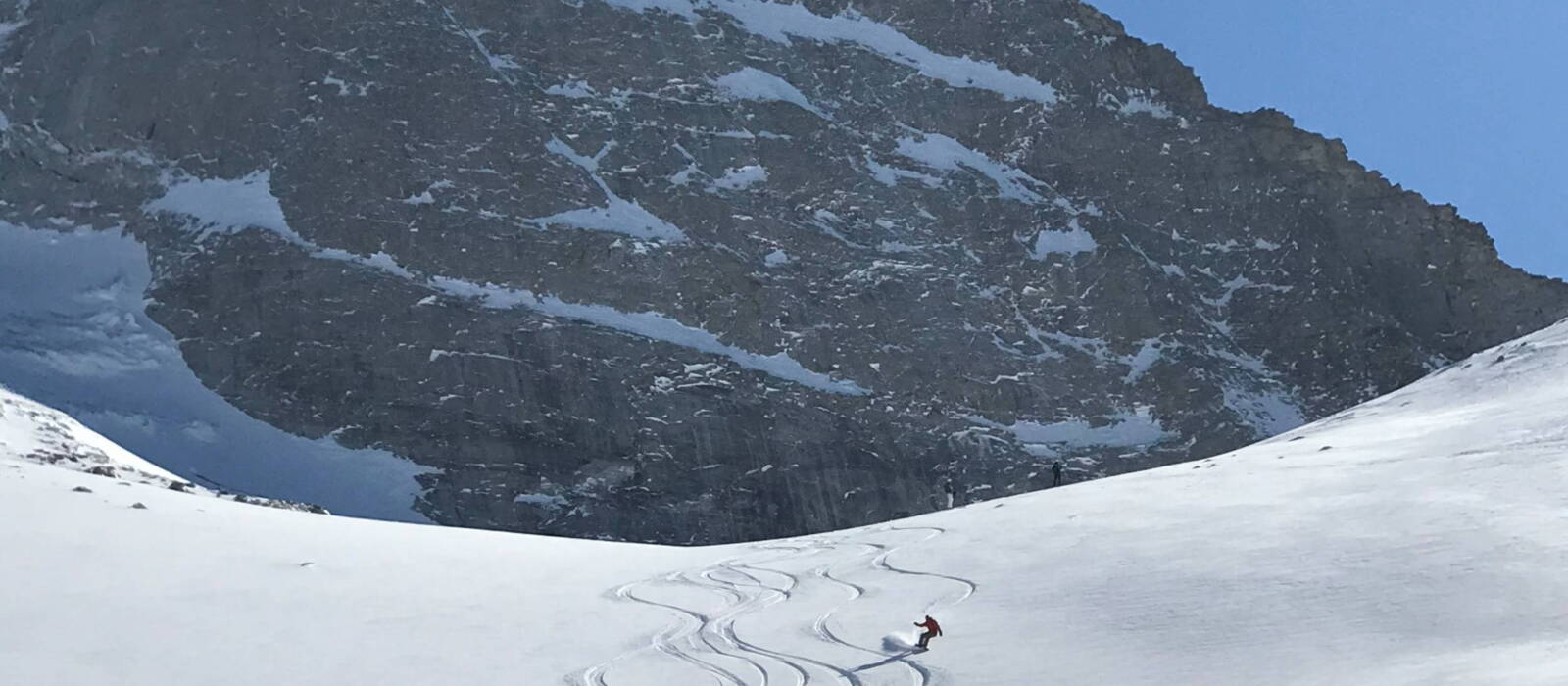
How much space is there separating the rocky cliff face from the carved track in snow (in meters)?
→ 45.9

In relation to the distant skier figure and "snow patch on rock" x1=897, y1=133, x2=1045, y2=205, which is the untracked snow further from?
the distant skier figure

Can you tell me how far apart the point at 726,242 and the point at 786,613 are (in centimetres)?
6726

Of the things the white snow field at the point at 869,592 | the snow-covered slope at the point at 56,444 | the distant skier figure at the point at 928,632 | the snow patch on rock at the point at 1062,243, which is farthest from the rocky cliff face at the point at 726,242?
the distant skier figure at the point at 928,632

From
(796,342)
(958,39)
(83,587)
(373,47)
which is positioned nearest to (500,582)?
(83,587)

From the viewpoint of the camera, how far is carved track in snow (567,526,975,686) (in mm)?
14758

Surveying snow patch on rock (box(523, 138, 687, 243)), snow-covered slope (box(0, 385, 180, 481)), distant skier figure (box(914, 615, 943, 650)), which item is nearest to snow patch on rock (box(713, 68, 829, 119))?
snow patch on rock (box(523, 138, 687, 243))

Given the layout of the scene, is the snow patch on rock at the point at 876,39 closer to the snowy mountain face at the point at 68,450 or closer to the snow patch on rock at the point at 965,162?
the snow patch on rock at the point at 965,162

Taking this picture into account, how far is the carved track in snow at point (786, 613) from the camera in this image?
1476 centimetres

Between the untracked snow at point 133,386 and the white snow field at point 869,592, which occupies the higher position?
the untracked snow at point 133,386

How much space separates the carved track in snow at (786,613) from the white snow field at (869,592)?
2.1 inches

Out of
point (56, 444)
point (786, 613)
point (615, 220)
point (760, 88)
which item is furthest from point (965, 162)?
point (786, 613)

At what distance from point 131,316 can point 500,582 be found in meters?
61.7

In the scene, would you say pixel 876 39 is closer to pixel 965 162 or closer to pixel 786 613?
pixel 965 162

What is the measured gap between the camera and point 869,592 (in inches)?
752
